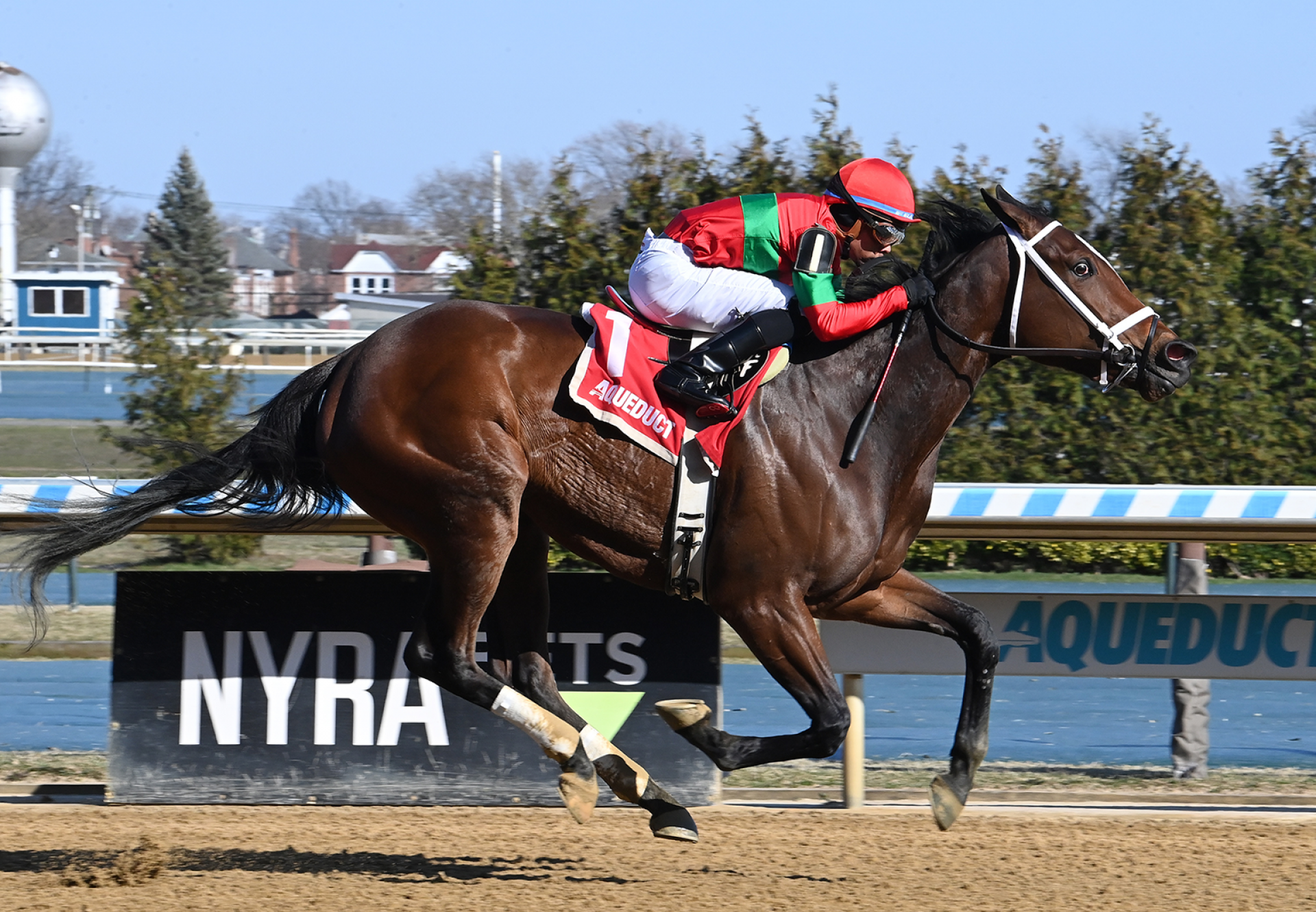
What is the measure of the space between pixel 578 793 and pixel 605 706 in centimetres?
92

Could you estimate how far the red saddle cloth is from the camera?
13.3 feet

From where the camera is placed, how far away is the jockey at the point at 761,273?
402 centimetres

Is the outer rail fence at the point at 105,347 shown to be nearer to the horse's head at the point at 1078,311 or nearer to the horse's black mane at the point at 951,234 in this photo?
the horse's black mane at the point at 951,234

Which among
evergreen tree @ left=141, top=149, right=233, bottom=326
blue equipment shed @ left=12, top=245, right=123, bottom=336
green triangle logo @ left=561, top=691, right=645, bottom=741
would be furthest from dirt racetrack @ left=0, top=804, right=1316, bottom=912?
blue equipment shed @ left=12, top=245, right=123, bottom=336

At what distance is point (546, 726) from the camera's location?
4.15m

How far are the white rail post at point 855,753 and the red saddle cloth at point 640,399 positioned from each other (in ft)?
4.58

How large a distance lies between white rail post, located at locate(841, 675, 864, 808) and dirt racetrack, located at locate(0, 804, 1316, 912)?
0.08 m

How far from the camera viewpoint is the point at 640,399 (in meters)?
4.08

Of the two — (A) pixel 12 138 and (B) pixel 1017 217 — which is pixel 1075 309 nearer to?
(B) pixel 1017 217

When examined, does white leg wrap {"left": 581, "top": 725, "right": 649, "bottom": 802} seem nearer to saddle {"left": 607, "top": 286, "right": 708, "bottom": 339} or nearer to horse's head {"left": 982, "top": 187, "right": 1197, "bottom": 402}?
saddle {"left": 607, "top": 286, "right": 708, "bottom": 339}

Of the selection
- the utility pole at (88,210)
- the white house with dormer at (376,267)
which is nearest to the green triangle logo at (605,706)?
the utility pole at (88,210)

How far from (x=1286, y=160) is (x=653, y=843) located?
582 cm

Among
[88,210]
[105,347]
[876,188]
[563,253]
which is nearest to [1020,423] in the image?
[563,253]

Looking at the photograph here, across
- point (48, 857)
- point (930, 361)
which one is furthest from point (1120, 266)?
point (48, 857)
